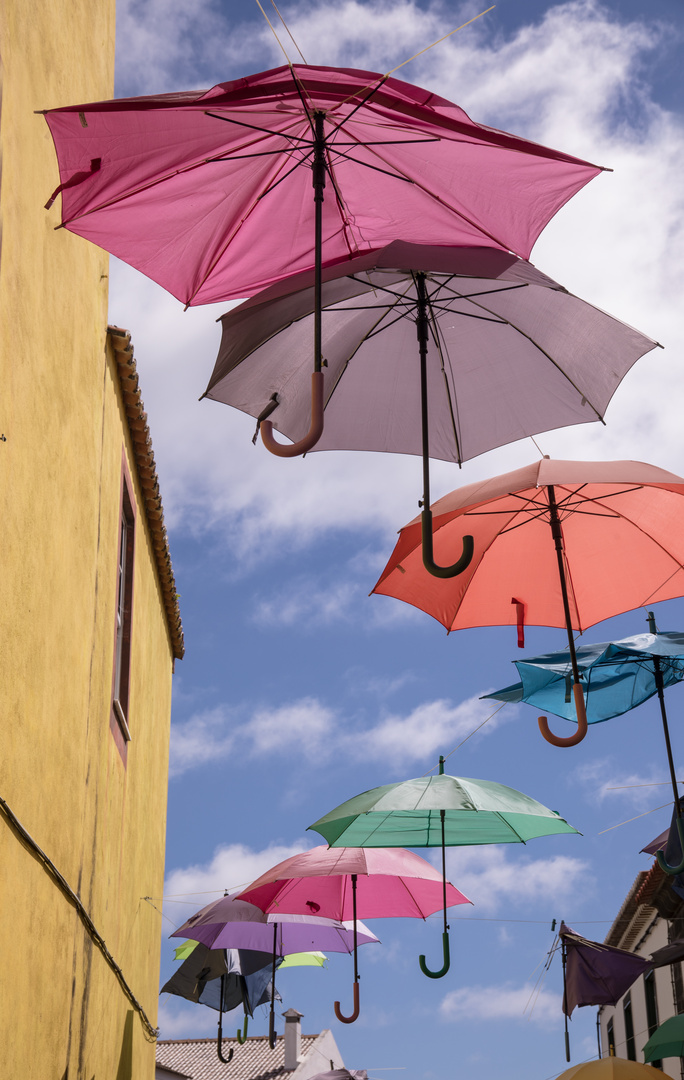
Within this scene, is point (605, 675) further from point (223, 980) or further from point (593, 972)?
point (223, 980)

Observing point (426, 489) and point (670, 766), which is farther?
point (670, 766)

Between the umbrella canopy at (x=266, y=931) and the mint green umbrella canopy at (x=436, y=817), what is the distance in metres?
3.69

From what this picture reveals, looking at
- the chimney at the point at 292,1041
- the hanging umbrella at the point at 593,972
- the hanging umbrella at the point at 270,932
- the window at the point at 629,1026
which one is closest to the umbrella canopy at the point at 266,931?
the hanging umbrella at the point at 270,932

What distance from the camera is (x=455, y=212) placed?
16.0ft

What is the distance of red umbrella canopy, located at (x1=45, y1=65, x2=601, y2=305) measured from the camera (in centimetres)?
416

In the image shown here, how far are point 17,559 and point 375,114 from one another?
263 centimetres

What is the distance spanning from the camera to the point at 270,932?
52.4 feet

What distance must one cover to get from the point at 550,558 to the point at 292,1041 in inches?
1228

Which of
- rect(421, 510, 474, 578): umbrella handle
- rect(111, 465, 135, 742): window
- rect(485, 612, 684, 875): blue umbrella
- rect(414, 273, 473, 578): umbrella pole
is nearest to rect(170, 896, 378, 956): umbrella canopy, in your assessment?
rect(111, 465, 135, 742): window

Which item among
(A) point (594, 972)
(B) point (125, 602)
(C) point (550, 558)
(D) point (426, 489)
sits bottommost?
(A) point (594, 972)

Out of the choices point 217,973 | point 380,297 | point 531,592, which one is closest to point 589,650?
point 531,592

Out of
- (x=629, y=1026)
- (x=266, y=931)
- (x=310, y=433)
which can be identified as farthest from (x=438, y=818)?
(x=629, y=1026)

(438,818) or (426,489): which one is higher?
(438,818)

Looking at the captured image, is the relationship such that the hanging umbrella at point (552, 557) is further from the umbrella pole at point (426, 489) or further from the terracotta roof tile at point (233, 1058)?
Answer: the terracotta roof tile at point (233, 1058)
